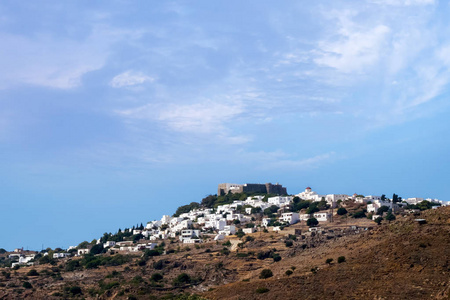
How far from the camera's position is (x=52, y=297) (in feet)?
241

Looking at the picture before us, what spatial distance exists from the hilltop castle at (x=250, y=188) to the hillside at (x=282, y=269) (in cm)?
5210

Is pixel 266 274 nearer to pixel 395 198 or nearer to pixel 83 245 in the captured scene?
pixel 395 198

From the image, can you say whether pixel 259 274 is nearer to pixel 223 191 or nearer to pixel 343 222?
pixel 343 222

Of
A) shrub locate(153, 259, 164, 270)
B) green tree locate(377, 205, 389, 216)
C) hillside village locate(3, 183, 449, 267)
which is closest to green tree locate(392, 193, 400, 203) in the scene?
hillside village locate(3, 183, 449, 267)

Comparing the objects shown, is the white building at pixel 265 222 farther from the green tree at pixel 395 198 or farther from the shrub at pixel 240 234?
the green tree at pixel 395 198

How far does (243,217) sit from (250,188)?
113 feet

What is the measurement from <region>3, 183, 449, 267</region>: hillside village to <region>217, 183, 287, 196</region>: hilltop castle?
2.64m

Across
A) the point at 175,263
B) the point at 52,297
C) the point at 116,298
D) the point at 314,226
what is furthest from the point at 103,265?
the point at 314,226

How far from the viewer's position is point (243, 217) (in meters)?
126

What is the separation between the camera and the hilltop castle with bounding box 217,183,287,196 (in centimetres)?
15981

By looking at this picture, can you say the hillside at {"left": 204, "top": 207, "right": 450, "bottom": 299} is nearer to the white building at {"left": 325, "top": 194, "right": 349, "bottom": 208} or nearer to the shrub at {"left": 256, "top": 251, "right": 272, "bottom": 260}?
the shrub at {"left": 256, "top": 251, "right": 272, "bottom": 260}

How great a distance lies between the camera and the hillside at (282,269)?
48031 millimetres

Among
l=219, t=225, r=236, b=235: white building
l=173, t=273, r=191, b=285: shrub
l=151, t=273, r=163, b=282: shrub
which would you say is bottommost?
l=173, t=273, r=191, b=285: shrub

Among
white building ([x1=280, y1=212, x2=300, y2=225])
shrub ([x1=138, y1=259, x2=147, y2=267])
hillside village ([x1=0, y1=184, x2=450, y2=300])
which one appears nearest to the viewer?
hillside village ([x1=0, y1=184, x2=450, y2=300])
